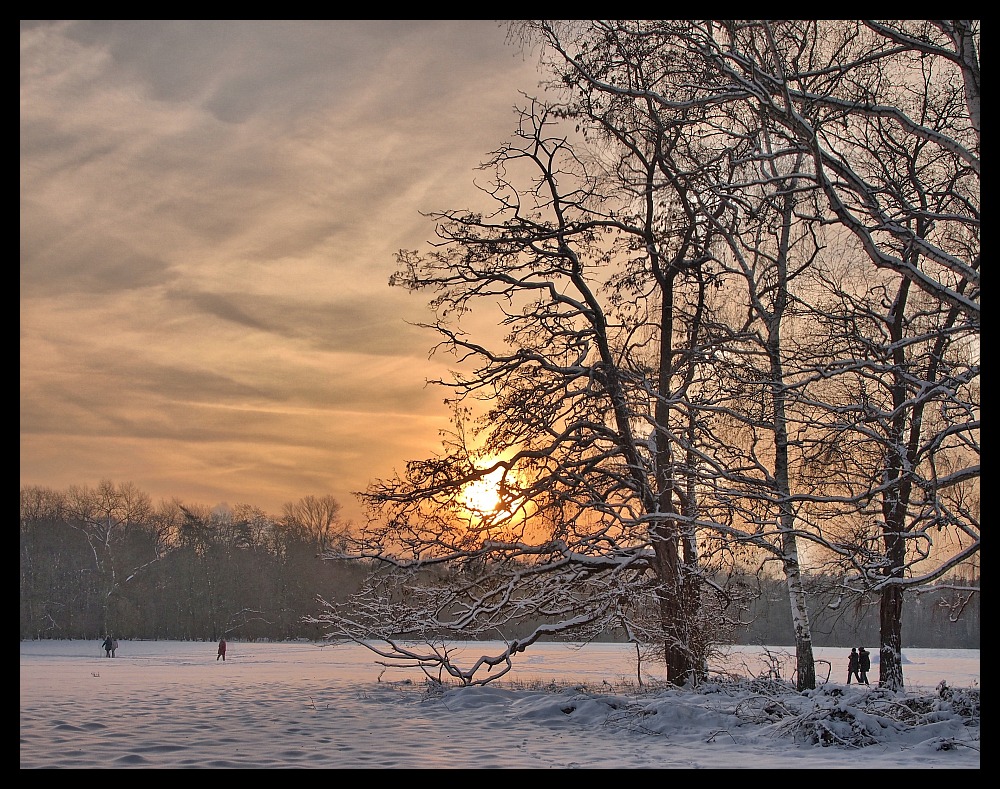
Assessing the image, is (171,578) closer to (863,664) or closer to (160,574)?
(160,574)

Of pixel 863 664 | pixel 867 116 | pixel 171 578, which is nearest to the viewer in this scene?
pixel 867 116

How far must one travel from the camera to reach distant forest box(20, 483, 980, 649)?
71375 millimetres

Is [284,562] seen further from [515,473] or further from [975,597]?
[975,597]

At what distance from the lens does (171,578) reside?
77.8 metres

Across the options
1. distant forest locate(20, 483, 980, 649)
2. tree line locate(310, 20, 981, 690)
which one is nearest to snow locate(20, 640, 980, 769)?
tree line locate(310, 20, 981, 690)

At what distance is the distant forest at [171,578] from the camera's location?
234ft

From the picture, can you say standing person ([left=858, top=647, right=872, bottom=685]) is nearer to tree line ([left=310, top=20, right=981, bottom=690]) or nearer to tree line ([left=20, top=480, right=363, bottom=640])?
tree line ([left=310, top=20, right=981, bottom=690])

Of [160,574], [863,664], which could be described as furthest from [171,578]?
[863,664]

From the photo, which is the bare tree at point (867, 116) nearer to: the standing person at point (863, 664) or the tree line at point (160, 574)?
the standing person at point (863, 664)

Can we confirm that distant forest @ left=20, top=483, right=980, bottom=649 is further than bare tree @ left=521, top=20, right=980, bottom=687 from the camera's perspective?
Yes

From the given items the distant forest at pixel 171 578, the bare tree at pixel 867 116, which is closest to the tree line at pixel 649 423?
the bare tree at pixel 867 116

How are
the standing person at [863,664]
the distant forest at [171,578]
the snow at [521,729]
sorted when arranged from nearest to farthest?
the snow at [521,729], the standing person at [863,664], the distant forest at [171,578]
